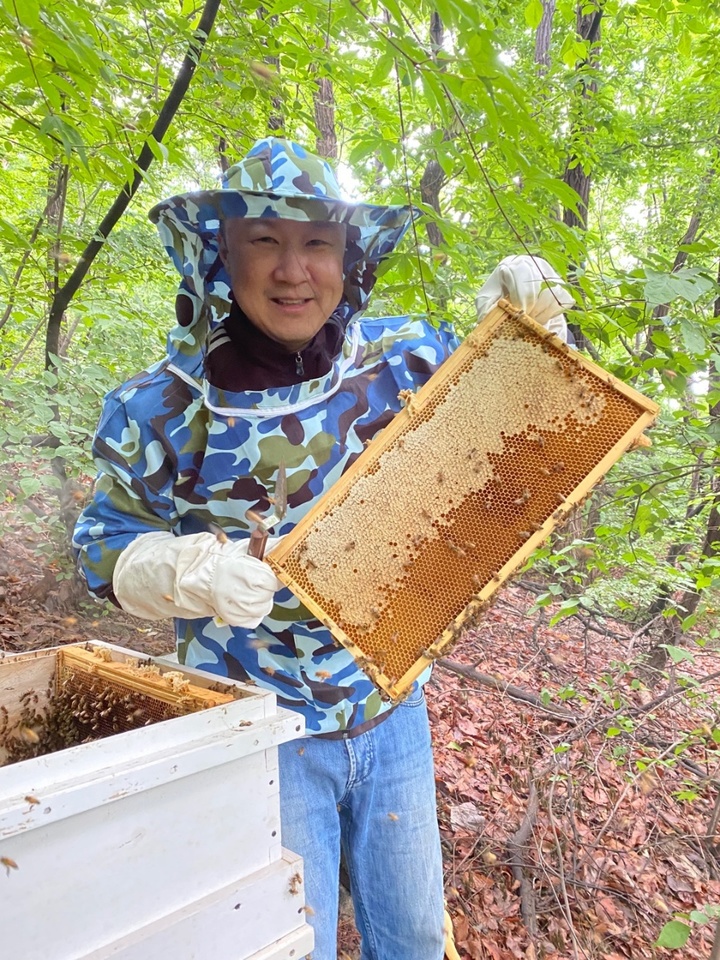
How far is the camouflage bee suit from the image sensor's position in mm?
1812

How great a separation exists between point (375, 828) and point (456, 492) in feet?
3.56

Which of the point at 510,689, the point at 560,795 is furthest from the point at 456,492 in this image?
the point at 510,689

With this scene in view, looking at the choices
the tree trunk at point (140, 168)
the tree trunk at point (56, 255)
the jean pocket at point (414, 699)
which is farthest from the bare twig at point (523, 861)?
the tree trunk at point (56, 255)

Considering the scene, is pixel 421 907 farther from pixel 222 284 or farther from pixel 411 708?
pixel 222 284

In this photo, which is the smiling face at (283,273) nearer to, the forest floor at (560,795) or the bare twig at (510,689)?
the forest floor at (560,795)

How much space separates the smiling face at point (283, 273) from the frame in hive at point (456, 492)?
1.35 ft

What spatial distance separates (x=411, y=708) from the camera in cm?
207

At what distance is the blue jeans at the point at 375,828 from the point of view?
5.95ft

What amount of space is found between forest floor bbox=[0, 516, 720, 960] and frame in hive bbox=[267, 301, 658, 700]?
1068mm

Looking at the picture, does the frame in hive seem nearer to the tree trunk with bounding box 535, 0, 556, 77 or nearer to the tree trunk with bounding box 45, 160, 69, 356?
the tree trunk with bounding box 45, 160, 69, 356

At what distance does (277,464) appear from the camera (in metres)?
1.81

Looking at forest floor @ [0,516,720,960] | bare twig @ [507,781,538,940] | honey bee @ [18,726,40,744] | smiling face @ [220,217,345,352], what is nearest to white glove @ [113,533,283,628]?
honey bee @ [18,726,40,744]

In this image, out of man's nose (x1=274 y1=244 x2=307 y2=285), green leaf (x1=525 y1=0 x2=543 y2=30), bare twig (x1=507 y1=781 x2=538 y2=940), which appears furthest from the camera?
bare twig (x1=507 y1=781 x2=538 y2=940)

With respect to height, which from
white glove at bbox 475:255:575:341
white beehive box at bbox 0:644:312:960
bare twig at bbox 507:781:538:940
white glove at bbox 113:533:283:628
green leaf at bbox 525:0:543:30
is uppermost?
green leaf at bbox 525:0:543:30
